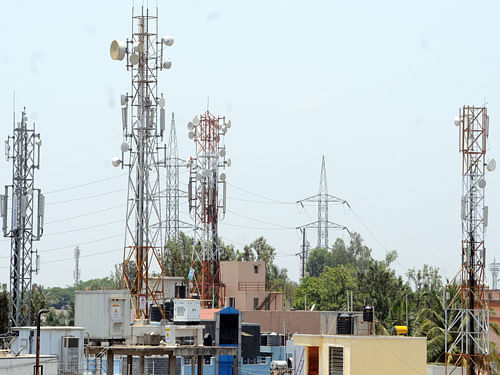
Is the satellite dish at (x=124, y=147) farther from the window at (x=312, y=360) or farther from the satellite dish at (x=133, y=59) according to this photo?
the window at (x=312, y=360)

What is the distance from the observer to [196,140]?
241 feet

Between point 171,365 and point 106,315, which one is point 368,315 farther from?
point 106,315

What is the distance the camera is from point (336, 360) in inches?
1487

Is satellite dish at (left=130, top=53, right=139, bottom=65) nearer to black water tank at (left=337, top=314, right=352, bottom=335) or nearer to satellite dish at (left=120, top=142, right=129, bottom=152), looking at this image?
satellite dish at (left=120, top=142, right=129, bottom=152)

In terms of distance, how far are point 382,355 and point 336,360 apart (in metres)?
1.94

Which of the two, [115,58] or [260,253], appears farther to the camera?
[260,253]

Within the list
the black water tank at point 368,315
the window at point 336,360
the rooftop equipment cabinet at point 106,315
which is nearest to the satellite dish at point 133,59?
the rooftop equipment cabinet at point 106,315

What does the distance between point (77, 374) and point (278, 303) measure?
1867 inches

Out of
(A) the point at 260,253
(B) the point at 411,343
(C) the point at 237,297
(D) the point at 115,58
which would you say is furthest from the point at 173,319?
(A) the point at 260,253

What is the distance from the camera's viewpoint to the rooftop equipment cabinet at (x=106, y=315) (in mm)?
47844

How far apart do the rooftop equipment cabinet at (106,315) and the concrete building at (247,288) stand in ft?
122

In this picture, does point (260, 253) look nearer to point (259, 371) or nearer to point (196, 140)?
point (196, 140)

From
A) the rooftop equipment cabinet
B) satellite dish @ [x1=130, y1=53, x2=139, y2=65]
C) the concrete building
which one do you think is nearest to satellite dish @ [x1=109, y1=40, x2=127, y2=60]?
satellite dish @ [x1=130, y1=53, x2=139, y2=65]

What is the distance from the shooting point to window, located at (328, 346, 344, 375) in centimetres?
3732
